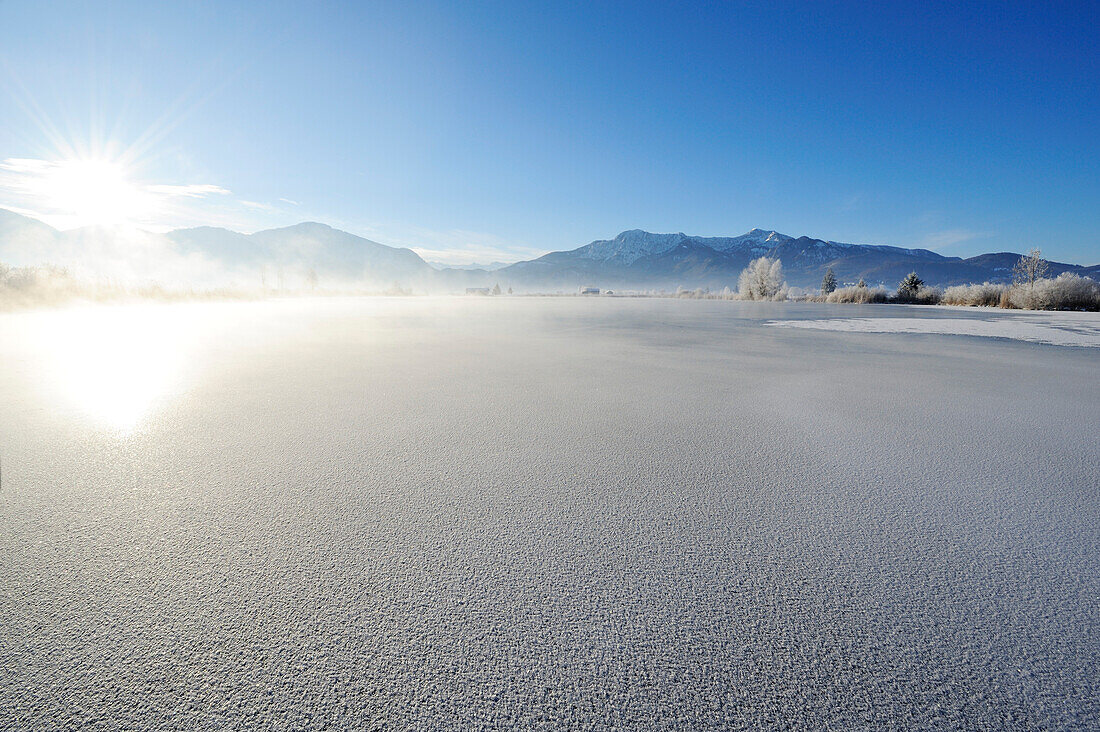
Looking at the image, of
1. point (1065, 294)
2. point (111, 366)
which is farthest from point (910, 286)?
point (111, 366)

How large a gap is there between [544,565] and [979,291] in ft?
108

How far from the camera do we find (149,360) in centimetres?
508

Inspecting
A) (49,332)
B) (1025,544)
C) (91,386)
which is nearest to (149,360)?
(91,386)

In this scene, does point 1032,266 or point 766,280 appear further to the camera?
point 766,280

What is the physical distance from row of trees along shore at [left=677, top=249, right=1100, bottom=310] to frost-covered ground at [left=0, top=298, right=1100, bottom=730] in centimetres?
2498

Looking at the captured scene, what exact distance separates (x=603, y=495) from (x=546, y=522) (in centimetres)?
33

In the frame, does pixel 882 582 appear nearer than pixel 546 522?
Yes

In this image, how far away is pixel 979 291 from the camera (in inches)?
968

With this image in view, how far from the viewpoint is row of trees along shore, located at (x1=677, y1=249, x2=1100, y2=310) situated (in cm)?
1991

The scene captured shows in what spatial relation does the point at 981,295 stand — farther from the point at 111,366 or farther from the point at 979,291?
the point at 111,366

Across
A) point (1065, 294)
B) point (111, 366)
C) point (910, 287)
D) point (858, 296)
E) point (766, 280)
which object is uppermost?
point (766, 280)

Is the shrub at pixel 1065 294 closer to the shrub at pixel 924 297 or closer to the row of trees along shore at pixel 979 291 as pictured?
the row of trees along shore at pixel 979 291

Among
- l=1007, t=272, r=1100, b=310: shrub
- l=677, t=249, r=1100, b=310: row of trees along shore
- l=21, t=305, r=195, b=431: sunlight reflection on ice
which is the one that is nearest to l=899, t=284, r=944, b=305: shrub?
l=677, t=249, r=1100, b=310: row of trees along shore

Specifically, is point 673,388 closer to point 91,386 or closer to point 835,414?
point 835,414
